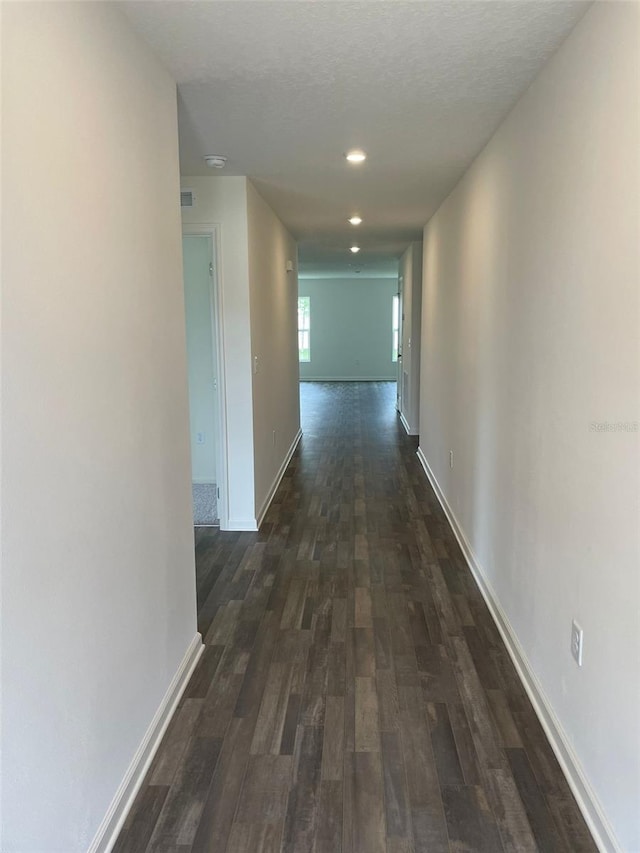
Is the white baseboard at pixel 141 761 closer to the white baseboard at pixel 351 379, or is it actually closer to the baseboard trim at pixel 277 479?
the baseboard trim at pixel 277 479

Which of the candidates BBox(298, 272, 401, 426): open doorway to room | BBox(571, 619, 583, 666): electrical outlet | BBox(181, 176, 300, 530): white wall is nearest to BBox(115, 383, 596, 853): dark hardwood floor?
BBox(571, 619, 583, 666): electrical outlet

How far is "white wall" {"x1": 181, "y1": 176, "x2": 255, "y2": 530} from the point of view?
3.89m

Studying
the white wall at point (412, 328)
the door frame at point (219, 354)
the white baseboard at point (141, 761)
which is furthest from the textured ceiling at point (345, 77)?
the white wall at point (412, 328)

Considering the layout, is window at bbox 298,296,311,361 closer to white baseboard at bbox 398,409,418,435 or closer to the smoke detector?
white baseboard at bbox 398,409,418,435

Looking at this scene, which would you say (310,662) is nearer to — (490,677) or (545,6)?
(490,677)

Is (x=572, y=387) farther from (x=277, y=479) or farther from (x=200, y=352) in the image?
(x=200, y=352)

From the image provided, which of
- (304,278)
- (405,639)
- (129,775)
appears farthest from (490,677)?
(304,278)

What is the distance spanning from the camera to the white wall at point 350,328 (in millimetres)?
13672

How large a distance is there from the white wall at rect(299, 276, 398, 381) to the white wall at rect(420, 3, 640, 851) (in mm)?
10521

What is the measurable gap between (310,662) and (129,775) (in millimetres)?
935

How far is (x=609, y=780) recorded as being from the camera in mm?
1614

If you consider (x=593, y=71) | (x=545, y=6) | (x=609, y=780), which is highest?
(x=545, y=6)

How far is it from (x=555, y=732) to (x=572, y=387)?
1.17 meters

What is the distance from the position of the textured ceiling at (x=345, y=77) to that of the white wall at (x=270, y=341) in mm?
688
